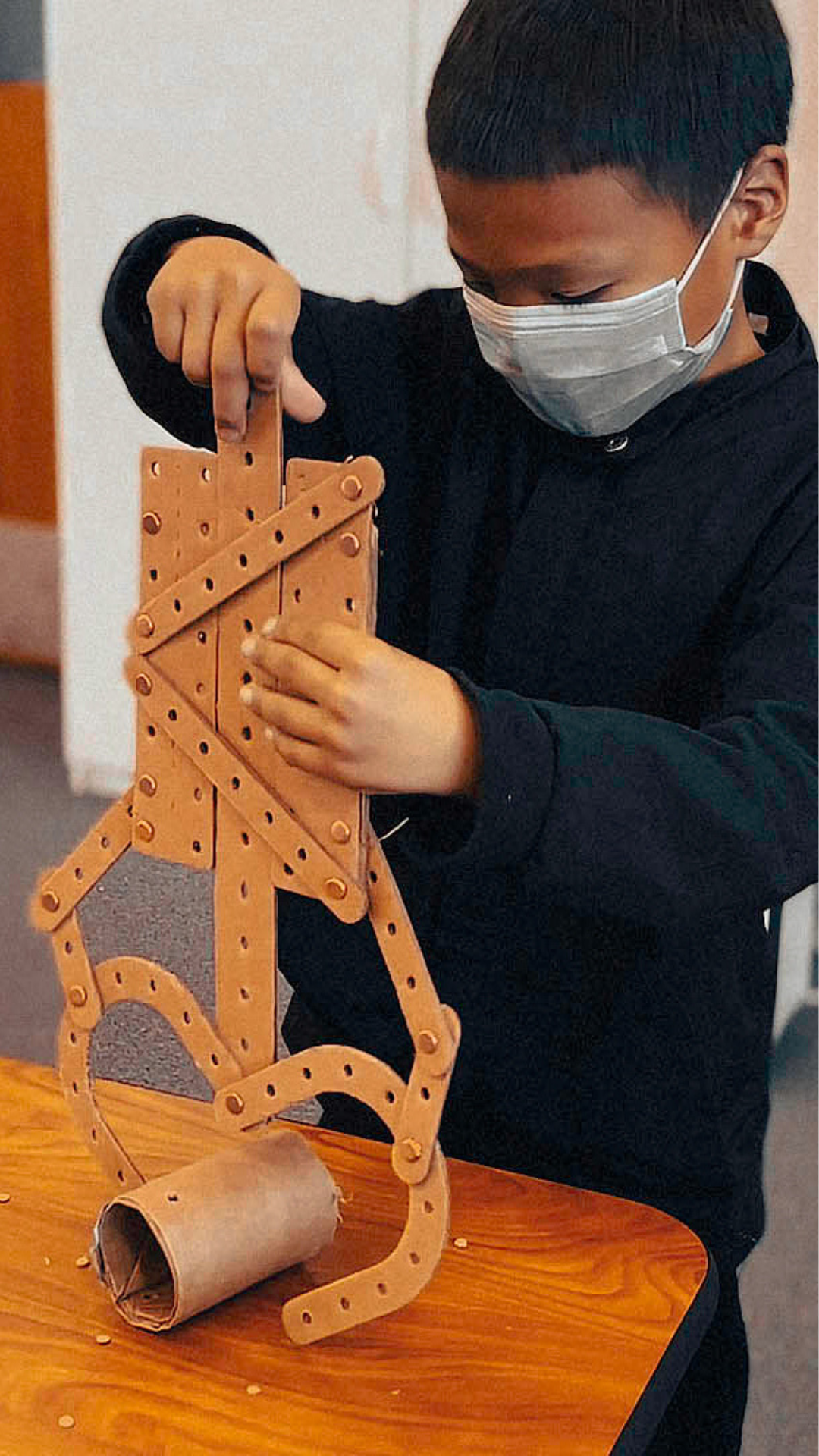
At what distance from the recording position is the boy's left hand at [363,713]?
23.5 inches

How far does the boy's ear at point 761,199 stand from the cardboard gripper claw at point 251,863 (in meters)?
0.32

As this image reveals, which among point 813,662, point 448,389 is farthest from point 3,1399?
point 448,389

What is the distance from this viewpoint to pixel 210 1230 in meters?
0.67

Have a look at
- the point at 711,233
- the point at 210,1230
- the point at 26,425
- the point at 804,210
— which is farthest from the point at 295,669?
the point at 26,425

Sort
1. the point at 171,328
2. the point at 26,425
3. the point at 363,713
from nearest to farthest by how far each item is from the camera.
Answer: the point at 363,713
the point at 171,328
the point at 26,425

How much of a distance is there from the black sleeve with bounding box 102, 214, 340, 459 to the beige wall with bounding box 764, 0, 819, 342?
1.09m

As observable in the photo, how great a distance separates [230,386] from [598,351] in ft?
0.85

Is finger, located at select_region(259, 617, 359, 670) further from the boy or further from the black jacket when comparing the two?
the black jacket

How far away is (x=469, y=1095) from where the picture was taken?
0.91 m

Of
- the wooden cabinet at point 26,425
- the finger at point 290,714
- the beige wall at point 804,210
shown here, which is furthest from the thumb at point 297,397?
the wooden cabinet at point 26,425

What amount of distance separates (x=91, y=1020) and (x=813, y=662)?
362 millimetres

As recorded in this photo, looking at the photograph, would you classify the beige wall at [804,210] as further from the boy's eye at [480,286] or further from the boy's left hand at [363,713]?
the boy's left hand at [363,713]

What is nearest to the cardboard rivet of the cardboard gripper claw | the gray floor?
the cardboard gripper claw

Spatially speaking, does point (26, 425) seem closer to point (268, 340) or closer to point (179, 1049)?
point (179, 1049)
